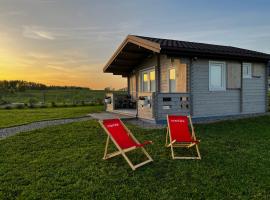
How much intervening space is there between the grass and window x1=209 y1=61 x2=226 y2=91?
3.68 m

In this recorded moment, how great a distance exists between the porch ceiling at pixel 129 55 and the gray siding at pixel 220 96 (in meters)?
2.31

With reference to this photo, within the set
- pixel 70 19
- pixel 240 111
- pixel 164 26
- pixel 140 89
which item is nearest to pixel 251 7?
pixel 164 26

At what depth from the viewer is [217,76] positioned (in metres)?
9.97

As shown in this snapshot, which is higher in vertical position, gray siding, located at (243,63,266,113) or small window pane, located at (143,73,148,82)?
small window pane, located at (143,73,148,82)

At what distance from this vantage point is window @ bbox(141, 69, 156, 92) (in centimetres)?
1198

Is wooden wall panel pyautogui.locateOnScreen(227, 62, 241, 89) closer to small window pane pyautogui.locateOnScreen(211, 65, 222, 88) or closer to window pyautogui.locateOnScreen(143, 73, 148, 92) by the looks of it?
small window pane pyautogui.locateOnScreen(211, 65, 222, 88)

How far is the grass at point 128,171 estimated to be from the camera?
329 cm

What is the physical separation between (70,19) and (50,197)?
1223 cm

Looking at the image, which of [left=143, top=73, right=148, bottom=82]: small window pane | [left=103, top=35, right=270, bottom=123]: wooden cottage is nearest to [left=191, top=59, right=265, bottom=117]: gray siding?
[left=103, top=35, right=270, bottom=123]: wooden cottage

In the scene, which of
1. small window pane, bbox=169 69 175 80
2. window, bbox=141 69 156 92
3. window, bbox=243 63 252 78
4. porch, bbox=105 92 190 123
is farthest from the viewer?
window, bbox=141 69 156 92

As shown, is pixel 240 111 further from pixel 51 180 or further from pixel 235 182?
pixel 51 180

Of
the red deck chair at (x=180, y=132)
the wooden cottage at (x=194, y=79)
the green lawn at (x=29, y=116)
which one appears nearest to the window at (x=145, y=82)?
the wooden cottage at (x=194, y=79)

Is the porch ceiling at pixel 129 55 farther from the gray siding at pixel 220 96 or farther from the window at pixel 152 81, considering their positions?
the gray siding at pixel 220 96

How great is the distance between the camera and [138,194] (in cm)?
Result: 324
